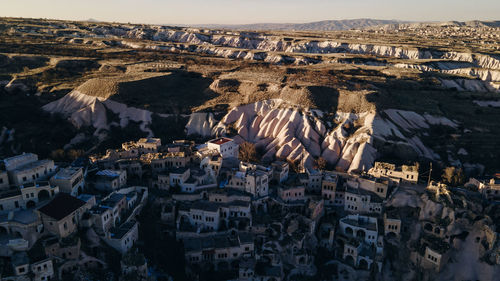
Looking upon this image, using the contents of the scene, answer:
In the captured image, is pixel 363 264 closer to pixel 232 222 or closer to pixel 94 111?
pixel 232 222

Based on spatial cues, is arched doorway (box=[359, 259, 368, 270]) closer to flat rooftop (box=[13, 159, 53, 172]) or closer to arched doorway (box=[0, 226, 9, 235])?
arched doorway (box=[0, 226, 9, 235])

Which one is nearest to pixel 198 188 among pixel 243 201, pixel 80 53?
pixel 243 201

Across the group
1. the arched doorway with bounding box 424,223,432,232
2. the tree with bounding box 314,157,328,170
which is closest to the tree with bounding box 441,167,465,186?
the arched doorway with bounding box 424,223,432,232

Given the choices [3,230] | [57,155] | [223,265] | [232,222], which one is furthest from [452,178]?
[57,155]

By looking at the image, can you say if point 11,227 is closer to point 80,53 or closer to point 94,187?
point 94,187

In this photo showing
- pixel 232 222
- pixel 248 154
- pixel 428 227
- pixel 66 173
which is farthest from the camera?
pixel 248 154

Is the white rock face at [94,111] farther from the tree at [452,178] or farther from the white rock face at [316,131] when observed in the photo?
the tree at [452,178]
